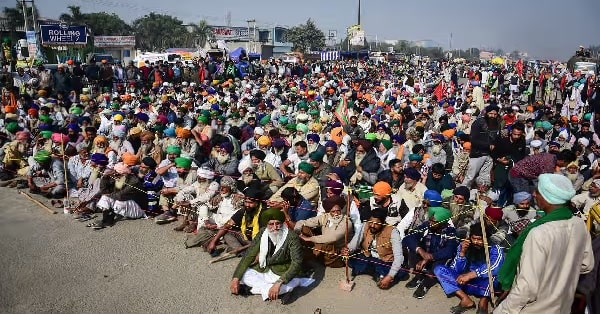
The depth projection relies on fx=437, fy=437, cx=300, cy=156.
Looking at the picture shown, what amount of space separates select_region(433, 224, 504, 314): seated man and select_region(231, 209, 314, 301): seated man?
5.51ft

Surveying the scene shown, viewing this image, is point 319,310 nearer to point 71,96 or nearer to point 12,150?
point 12,150

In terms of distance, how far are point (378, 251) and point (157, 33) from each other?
77.4 meters

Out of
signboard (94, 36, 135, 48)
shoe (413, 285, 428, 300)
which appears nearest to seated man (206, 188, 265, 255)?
shoe (413, 285, 428, 300)

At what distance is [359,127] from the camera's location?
426 inches

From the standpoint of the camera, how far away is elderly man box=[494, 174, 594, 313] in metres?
3.00

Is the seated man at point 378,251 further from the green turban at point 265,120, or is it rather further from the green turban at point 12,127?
the green turban at point 12,127

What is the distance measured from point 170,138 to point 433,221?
20.5 feet

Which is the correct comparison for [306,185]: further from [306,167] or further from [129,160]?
[129,160]

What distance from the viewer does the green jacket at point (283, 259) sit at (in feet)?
16.5

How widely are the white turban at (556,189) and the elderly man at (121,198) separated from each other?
633 centimetres

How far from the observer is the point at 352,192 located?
689 centimetres

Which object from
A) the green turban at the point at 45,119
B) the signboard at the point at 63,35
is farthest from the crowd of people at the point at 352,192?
the signboard at the point at 63,35

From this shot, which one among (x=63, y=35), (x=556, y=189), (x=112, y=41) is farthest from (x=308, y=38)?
(x=556, y=189)

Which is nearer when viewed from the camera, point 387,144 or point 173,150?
point 173,150
